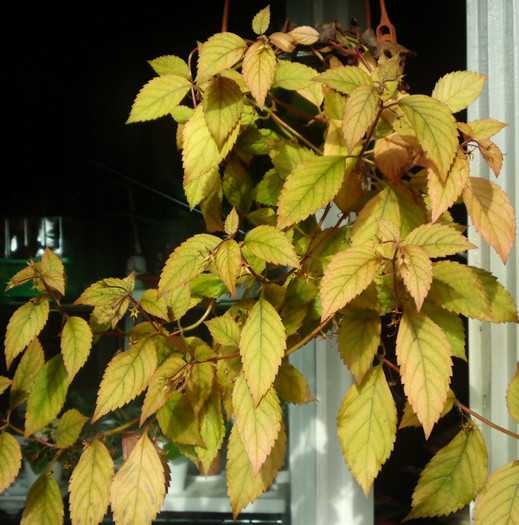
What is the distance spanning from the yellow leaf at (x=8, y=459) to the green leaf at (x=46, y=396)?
1.5 inches

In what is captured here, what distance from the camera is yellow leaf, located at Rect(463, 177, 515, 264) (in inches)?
18.9

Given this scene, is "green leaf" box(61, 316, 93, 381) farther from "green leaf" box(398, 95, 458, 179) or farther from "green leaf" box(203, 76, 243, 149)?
"green leaf" box(398, 95, 458, 179)

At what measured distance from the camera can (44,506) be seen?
602 mm

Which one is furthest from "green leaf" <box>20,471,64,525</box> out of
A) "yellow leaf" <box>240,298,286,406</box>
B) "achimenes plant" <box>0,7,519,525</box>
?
"yellow leaf" <box>240,298,286,406</box>

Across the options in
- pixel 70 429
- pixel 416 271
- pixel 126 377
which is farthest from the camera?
pixel 70 429

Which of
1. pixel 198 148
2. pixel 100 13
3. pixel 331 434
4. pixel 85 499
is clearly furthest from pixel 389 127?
pixel 100 13

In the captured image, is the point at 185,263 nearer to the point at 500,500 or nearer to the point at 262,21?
the point at 262,21

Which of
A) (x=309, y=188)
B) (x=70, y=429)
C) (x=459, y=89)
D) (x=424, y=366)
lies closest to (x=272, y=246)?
(x=309, y=188)

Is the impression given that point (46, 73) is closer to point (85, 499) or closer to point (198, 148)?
point (198, 148)

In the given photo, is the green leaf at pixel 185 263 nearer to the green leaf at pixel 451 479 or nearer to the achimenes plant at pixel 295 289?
the achimenes plant at pixel 295 289

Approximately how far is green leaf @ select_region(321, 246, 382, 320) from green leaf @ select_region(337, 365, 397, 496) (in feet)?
0.41

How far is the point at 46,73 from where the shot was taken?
3.56ft

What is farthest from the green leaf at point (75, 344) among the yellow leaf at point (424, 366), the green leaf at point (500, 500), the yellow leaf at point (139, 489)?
the green leaf at point (500, 500)

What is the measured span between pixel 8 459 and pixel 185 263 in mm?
346
